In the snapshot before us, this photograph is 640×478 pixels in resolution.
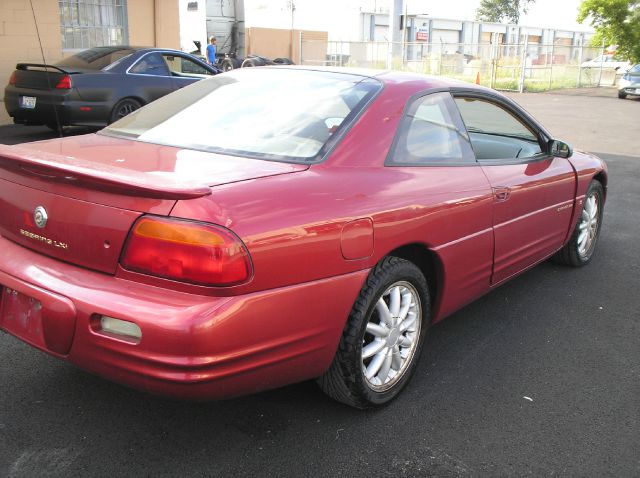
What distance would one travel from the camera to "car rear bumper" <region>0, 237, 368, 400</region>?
7.33ft

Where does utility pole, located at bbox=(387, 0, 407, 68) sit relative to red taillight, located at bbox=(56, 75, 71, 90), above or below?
above

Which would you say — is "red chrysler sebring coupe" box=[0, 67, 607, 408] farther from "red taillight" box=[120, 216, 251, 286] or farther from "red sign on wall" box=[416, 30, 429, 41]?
"red sign on wall" box=[416, 30, 429, 41]

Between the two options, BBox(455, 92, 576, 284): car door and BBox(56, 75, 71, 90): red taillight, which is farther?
BBox(56, 75, 71, 90): red taillight

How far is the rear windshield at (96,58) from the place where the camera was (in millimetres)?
9922

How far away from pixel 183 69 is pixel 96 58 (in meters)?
1.58

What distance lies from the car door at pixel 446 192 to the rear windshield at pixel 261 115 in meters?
0.30

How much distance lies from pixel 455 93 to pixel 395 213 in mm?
1115

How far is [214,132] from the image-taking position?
3.11m

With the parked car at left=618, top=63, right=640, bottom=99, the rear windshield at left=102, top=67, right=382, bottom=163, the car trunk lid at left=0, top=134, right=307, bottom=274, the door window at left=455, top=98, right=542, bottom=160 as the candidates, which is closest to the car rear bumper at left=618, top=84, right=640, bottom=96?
the parked car at left=618, top=63, right=640, bottom=99

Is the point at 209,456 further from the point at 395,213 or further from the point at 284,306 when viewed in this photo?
A: the point at 395,213

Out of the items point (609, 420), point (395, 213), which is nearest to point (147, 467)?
point (395, 213)

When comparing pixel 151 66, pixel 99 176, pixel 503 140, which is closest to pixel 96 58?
pixel 151 66

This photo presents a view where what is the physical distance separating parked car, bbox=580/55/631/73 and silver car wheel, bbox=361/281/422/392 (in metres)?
30.3

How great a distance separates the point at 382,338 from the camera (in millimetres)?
2951
